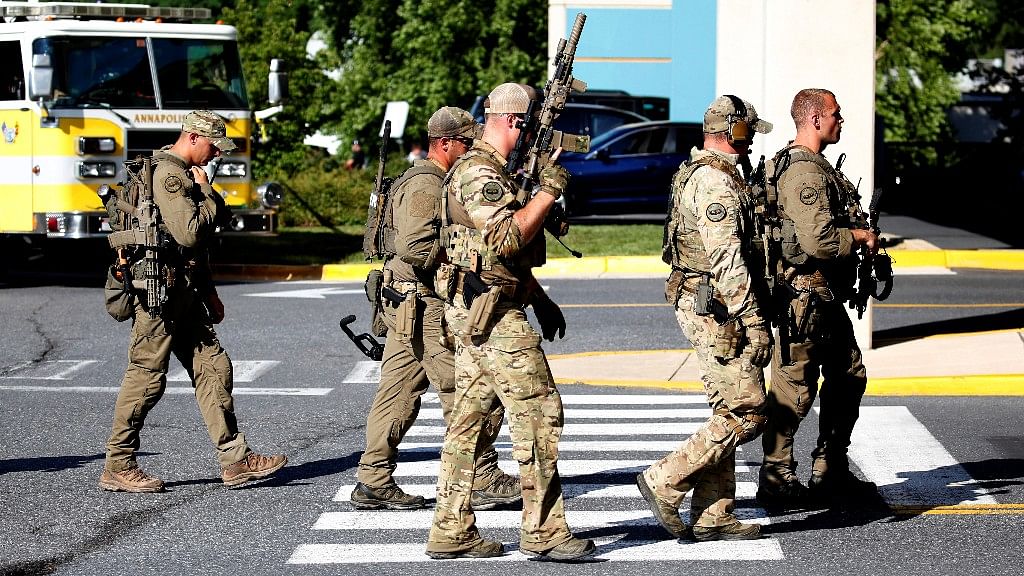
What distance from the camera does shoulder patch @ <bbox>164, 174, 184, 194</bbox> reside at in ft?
25.1

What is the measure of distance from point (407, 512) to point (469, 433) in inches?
47.9

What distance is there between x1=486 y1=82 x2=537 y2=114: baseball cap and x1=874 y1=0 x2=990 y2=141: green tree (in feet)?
108

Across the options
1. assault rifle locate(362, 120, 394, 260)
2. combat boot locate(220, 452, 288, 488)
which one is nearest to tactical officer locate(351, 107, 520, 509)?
assault rifle locate(362, 120, 394, 260)

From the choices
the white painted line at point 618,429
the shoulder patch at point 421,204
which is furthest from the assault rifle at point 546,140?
the white painted line at point 618,429

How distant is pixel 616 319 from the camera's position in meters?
14.5

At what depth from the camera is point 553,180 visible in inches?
234

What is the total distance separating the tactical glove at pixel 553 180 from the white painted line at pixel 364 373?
5.59 metres

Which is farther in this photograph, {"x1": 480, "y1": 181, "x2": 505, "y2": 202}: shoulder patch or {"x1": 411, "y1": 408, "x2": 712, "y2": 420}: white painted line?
{"x1": 411, "y1": 408, "x2": 712, "y2": 420}: white painted line

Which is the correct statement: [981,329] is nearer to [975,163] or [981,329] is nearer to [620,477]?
[620,477]

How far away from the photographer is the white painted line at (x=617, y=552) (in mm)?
6520

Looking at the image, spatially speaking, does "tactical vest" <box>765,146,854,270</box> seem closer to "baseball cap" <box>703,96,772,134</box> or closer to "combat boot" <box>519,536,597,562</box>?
"baseball cap" <box>703,96,772,134</box>

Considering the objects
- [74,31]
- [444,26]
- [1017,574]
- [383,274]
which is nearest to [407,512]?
[383,274]

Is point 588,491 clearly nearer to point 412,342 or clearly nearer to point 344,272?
point 412,342

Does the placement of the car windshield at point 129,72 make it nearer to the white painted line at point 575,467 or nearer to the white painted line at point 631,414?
the white painted line at point 631,414
